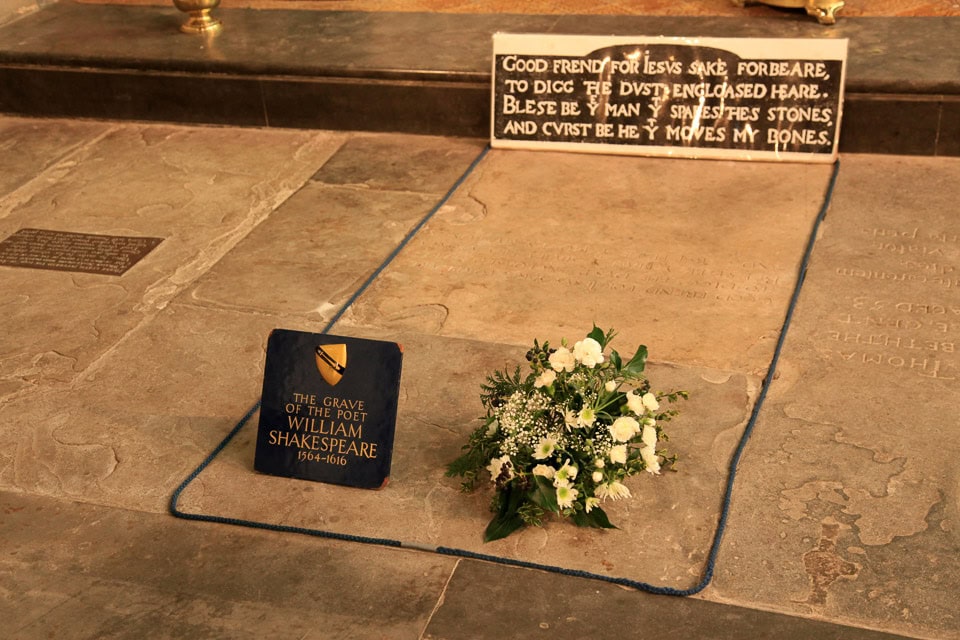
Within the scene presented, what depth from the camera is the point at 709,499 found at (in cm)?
290

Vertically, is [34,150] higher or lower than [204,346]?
higher

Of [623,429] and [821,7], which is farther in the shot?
[821,7]

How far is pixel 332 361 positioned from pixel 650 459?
32.7 inches

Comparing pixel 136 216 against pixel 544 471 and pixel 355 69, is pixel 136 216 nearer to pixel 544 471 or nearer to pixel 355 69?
pixel 355 69

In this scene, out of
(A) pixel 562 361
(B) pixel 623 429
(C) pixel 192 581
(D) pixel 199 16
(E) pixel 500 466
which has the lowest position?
(C) pixel 192 581

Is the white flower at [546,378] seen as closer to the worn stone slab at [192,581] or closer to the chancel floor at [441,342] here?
the chancel floor at [441,342]

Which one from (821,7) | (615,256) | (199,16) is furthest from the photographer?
(199,16)

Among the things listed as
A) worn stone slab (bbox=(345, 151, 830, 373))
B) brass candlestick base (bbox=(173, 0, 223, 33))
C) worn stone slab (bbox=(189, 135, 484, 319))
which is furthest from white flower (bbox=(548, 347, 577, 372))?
brass candlestick base (bbox=(173, 0, 223, 33))

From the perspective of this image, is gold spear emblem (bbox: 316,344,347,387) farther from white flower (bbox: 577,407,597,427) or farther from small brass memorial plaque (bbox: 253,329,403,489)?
white flower (bbox: 577,407,597,427)

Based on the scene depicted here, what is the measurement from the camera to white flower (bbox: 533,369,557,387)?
2.79 meters

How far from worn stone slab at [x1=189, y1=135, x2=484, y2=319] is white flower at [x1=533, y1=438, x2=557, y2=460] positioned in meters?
1.28

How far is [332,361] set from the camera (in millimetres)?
2926

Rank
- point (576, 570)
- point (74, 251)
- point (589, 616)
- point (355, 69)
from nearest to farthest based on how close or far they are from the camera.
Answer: point (589, 616)
point (576, 570)
point (74, 251)
point (355, 69)

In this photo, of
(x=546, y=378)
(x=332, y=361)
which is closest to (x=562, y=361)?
(x=546, y=378)
